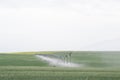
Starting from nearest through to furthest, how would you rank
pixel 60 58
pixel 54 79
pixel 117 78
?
pixel 54 79 < pixel 117 78 < pixel 60 58

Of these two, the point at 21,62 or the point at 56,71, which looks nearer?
the point at 56,71

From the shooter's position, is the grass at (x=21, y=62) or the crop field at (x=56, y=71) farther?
the grass at (x=21, y=62)

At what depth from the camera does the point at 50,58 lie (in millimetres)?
54969

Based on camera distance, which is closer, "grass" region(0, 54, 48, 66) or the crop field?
the crop field

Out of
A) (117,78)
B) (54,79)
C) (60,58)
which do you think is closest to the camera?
(54,79)

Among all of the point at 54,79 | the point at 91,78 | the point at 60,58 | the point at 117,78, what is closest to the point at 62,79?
the point at 54,79

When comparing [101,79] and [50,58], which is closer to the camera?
[101,79]

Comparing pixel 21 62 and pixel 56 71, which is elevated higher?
pixel 21 62

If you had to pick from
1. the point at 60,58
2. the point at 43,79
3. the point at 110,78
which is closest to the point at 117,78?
the point at 110,78

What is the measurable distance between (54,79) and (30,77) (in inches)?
76.1

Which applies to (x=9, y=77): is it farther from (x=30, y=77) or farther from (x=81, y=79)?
(x=81, y=79)

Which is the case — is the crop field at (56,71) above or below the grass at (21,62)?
below

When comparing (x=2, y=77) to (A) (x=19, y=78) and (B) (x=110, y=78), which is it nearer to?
(A) (x=19, y=78)

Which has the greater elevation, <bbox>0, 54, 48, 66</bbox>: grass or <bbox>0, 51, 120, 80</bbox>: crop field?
<bbox>0, 54, 48, 66</bbox>: grass
